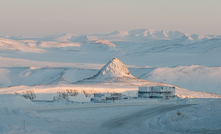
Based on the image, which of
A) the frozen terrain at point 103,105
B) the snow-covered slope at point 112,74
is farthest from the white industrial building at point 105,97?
the snow-covered slope at point 112,74

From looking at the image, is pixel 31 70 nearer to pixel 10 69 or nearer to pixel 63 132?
pixel 10 69

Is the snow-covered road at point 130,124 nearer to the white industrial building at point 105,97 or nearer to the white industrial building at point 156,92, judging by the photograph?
the white industrial building at point 105,97

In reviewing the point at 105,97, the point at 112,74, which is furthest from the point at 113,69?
the point at 105,97

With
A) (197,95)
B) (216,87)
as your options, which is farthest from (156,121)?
(216,87)

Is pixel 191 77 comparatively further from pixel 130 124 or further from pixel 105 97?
pixel 130 124

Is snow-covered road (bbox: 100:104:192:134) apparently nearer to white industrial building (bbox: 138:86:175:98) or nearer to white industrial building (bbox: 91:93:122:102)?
white industrial building (bbox: 91:93:122:102)

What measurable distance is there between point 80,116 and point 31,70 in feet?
309

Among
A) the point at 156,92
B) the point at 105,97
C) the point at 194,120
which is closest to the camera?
the point at 194,120

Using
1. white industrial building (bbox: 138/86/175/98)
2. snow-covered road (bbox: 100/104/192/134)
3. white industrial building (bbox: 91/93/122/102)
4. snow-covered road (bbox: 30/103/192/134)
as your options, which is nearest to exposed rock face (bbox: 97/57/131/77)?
white industrial building (bbox: 138/86/175/98)

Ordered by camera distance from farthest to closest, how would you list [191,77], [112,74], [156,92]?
[191,77] → [112,74] → [156,92]

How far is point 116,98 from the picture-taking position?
7356 centimetres

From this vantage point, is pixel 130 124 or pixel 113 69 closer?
pixel 130 124

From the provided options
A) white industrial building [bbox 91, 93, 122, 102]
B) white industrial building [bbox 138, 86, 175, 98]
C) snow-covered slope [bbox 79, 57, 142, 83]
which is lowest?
white industrial building [bbox 91, 93, 122, 102]

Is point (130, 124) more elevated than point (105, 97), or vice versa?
point (105, 97)
